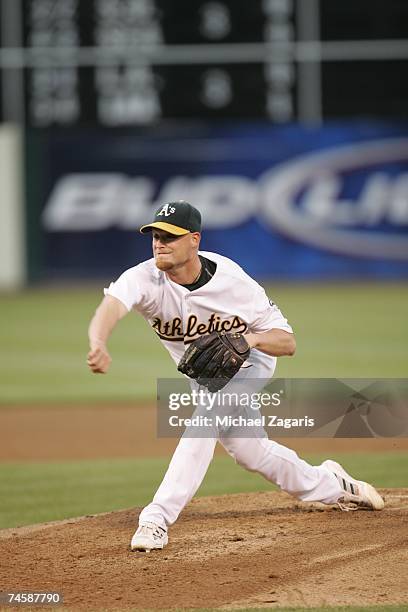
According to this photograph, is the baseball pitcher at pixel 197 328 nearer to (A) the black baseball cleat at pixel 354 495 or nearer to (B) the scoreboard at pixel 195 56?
(A) the black baseball cleat at pixel 354 495

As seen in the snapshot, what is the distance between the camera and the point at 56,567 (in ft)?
14.2

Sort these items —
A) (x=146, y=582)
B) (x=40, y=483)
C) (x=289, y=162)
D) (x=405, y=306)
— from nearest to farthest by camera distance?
(x=146, y=582)
(x=40, y=483)
(x=405, y=306)
(x=289, y=162)

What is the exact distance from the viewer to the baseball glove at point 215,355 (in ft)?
14.2

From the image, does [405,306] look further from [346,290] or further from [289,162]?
[289,162]

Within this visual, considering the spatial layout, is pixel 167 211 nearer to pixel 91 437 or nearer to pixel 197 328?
pixel 197 328

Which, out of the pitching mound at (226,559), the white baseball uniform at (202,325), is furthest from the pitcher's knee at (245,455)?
the pitching mound at (226,559)

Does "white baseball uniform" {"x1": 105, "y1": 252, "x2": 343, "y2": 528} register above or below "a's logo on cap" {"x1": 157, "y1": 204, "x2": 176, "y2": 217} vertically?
below

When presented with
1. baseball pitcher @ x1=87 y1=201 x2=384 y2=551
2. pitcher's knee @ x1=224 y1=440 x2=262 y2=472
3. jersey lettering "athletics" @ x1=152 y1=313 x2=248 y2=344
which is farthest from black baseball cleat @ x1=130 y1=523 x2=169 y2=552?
jersey lettering "athletics" @ x1=152 y1=313 x2=248 y2=344

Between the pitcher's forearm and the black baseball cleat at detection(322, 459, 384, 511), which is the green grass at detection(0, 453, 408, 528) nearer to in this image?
the black baseball cleat at detection(322, 459, 384, 511)

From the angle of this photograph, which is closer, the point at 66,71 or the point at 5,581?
the point at 5,581

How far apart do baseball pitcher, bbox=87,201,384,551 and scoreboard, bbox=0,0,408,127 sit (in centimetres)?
1183

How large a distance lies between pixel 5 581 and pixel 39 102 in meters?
13.4

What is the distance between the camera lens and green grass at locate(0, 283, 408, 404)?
383 inches

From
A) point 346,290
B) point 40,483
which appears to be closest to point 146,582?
point 40,483
